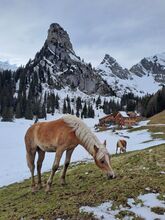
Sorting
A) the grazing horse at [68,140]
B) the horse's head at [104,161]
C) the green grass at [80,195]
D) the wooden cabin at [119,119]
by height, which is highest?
the grazing horse at [68,140]

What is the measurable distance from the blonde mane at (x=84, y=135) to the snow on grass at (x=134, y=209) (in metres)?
2.39

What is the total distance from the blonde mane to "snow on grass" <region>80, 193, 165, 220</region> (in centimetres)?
239

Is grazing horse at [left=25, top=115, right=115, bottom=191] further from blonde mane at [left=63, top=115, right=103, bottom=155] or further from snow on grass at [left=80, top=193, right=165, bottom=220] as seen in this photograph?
snow on grass at [left=80, top=193, right=165, bottom=220]

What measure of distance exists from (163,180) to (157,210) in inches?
98.0

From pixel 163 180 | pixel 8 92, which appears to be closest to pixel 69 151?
pixel 163 180

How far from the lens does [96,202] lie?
9633mm

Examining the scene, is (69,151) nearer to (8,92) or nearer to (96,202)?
(96,202)

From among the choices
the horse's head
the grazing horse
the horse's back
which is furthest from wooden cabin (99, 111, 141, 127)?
the horse's head

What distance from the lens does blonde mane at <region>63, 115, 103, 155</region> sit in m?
11.5

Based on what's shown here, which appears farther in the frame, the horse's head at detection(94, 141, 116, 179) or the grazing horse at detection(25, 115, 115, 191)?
the grazing horse at detection(25, 115, 115, 191)

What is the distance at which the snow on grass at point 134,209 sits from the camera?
28.9ft

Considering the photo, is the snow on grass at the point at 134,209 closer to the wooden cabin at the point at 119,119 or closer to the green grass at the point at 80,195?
the green grass at the point at 80,195

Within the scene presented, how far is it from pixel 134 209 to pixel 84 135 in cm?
334

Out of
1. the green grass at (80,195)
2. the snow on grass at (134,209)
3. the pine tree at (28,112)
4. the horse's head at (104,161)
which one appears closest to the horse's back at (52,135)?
the horse's head at (104,161)
